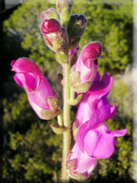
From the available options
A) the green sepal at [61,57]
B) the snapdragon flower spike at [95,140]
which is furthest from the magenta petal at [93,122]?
the green sepal at [61,57]

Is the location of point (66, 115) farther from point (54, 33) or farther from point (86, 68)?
point (54, 33)

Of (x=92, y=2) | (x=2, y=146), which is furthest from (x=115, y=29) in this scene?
(x=2, y=146)

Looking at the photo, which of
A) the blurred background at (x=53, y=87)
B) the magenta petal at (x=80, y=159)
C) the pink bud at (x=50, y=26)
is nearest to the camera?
the pink bud at (x=50, y=26)

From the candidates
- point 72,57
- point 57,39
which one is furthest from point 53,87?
point 57,39

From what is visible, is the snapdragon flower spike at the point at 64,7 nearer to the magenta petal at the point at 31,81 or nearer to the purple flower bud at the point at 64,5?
the purple flower bud at the point at 64,5

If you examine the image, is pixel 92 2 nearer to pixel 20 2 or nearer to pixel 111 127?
pixel 20 2
